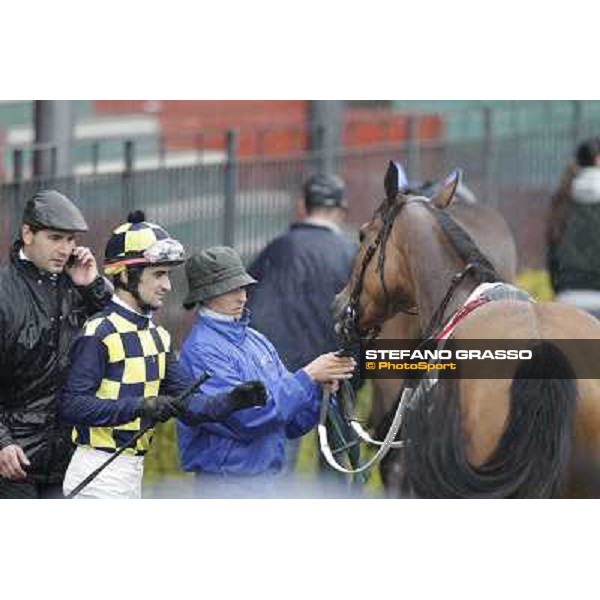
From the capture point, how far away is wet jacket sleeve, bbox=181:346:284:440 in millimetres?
6977

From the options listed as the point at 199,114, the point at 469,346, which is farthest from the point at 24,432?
the point at 199,114

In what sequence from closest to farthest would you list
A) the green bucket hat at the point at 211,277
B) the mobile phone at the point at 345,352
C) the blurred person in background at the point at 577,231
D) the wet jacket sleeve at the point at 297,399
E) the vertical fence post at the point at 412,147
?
1. the green bucket hat at the point at 211,277
2. the wet jacket sleeve at the point at 297,399
3. the mobile phone at the point at 345,352
4. the blurred person in background at the point at 577,231
5. the vertical fence post at the point at 412,147

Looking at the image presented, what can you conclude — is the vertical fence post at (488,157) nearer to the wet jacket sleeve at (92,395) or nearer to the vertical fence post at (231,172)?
the vertical fence post at (231,172)

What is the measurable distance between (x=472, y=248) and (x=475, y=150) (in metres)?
2.69

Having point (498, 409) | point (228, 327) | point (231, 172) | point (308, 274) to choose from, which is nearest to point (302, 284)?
point (308, 274)

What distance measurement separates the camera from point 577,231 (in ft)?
26.4

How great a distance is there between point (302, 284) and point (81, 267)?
1.77 m

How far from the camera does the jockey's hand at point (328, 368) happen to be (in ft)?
23.4

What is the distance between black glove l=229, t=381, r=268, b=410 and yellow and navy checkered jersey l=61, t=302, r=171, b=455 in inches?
9.4

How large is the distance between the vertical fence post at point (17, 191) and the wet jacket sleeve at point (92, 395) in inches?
27.8

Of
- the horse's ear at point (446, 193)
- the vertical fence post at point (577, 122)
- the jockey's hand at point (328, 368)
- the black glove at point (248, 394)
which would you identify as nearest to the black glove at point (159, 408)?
the black glove at point (248, 394)

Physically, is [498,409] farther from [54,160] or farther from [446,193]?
[54,160]

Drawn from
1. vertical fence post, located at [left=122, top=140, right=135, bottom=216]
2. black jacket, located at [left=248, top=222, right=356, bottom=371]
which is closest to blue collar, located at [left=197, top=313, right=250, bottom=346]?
black jacket, located at [left=248, top=222, right=356, bottom=371]

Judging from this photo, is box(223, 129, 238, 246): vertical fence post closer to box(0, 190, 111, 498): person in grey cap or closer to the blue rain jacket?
the blue rain jacket
